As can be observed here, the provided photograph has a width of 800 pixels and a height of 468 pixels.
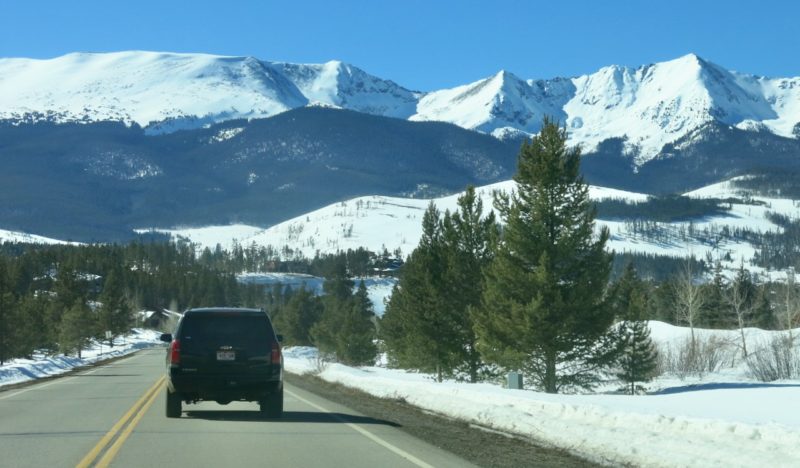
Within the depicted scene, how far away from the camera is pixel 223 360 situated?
18.2 metres

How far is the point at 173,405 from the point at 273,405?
78.1 inches

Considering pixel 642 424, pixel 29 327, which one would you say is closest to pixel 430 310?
pixel 29 327

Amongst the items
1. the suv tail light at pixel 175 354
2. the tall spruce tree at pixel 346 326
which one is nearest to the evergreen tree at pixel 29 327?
the tall spruce tree at pixel 346 326

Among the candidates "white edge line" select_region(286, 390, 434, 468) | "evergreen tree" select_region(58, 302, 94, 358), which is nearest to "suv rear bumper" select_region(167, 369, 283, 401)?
"white edge line" select_region(286, 390, 434, 468)

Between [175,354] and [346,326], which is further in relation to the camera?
[346,326]

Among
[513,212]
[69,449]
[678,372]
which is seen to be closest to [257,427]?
[69,449]

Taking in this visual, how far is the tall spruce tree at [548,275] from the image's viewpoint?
121 ft

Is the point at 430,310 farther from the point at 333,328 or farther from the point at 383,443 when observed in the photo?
the point at 333,328

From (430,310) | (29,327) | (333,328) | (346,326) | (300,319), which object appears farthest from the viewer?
(300,319)

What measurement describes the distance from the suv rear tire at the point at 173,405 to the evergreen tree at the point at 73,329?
56.4 metres

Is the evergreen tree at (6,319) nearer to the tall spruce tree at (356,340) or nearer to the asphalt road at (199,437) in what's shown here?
the tall spruce tree at (356,340)

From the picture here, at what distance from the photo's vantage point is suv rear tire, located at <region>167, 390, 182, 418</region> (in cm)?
1838

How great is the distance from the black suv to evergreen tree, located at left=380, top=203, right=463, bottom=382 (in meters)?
29.4

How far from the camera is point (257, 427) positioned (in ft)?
55.6
